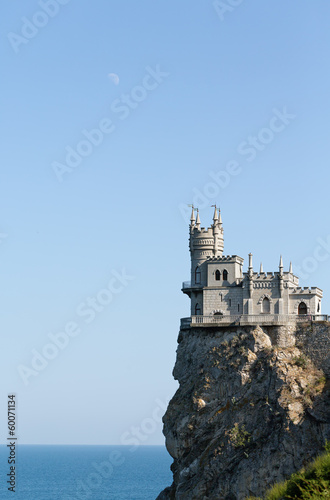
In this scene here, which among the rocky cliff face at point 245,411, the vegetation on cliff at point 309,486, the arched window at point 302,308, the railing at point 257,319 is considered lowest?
the vegetation on cliff at point 309,486

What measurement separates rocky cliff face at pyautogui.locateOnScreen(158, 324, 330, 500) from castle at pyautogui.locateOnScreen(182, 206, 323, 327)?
4.62ft

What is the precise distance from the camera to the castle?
8769cm

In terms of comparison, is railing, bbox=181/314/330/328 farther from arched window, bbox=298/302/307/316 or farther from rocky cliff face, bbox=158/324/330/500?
arched window, bbox=298/302/307/316

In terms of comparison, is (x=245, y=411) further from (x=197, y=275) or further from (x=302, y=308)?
(x=197, y=275)

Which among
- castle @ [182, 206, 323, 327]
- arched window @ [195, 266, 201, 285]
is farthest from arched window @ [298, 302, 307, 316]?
arched window @ [195, 266, 201, 285]

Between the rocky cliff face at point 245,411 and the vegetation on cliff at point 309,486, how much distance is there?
2527 cm

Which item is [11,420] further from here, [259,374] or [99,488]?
[99,488]

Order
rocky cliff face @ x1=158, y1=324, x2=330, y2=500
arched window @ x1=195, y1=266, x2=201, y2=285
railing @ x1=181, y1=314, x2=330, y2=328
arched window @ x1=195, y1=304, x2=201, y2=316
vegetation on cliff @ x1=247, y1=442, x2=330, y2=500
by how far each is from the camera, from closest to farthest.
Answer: vegetation on cliff @ x1=247, y1=442, x2=330, y2=500 < rocky cliff face @ x1=158, y1=324, x2=330, y2=500 < railing @ x1=181, y1=314, x2=330, y2=328 < arched window @ x1=195, y1=304, x2=201, y2=316 < arched window @ x1=195, y1=266, x2=201, y2=285

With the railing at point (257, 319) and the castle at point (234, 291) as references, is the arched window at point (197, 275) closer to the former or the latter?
the castle at point (234, 291)

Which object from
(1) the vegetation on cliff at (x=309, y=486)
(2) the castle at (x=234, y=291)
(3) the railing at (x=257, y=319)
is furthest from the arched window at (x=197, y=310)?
(1) the vegetation on cliff at (x=309, y=486)

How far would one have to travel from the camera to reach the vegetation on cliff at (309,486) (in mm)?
48906

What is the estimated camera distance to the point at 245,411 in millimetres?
82438

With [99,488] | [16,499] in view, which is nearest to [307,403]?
[16,499]

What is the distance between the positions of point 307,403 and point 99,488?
378 feet
